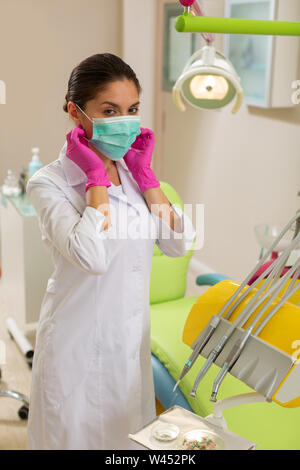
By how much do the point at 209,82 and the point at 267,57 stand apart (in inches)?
47.3

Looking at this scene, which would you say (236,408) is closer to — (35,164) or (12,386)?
(12,386)

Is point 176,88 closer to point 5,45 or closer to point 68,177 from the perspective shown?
point 68,177

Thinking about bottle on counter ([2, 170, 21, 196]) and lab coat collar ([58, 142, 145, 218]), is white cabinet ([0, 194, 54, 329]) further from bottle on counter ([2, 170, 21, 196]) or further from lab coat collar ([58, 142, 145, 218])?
lab coat collar ([58, 142, 145, 218])

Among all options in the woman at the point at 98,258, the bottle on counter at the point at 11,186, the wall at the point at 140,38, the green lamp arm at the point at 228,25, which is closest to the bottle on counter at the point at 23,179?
the bottle on counter at the point at 11,186

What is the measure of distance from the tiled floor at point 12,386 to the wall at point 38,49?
885 millimetres

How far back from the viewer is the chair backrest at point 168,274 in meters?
2.15

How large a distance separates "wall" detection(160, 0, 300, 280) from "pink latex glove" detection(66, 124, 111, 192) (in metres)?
1.79

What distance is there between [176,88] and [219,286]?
956mm

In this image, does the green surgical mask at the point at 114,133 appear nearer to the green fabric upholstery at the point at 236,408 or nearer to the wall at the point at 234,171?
the green fabric upholstery at the point at 236,408

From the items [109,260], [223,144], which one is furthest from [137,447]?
[223,144]

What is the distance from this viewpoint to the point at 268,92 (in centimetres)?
277

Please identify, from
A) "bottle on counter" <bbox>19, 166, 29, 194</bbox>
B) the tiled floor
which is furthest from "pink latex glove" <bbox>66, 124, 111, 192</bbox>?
"bottle on counter" <bbox>19, 166, 29, 194</bbox>

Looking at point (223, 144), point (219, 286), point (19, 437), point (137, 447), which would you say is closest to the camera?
point (219, 286)

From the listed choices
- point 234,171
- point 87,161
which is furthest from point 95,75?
point 234,171
